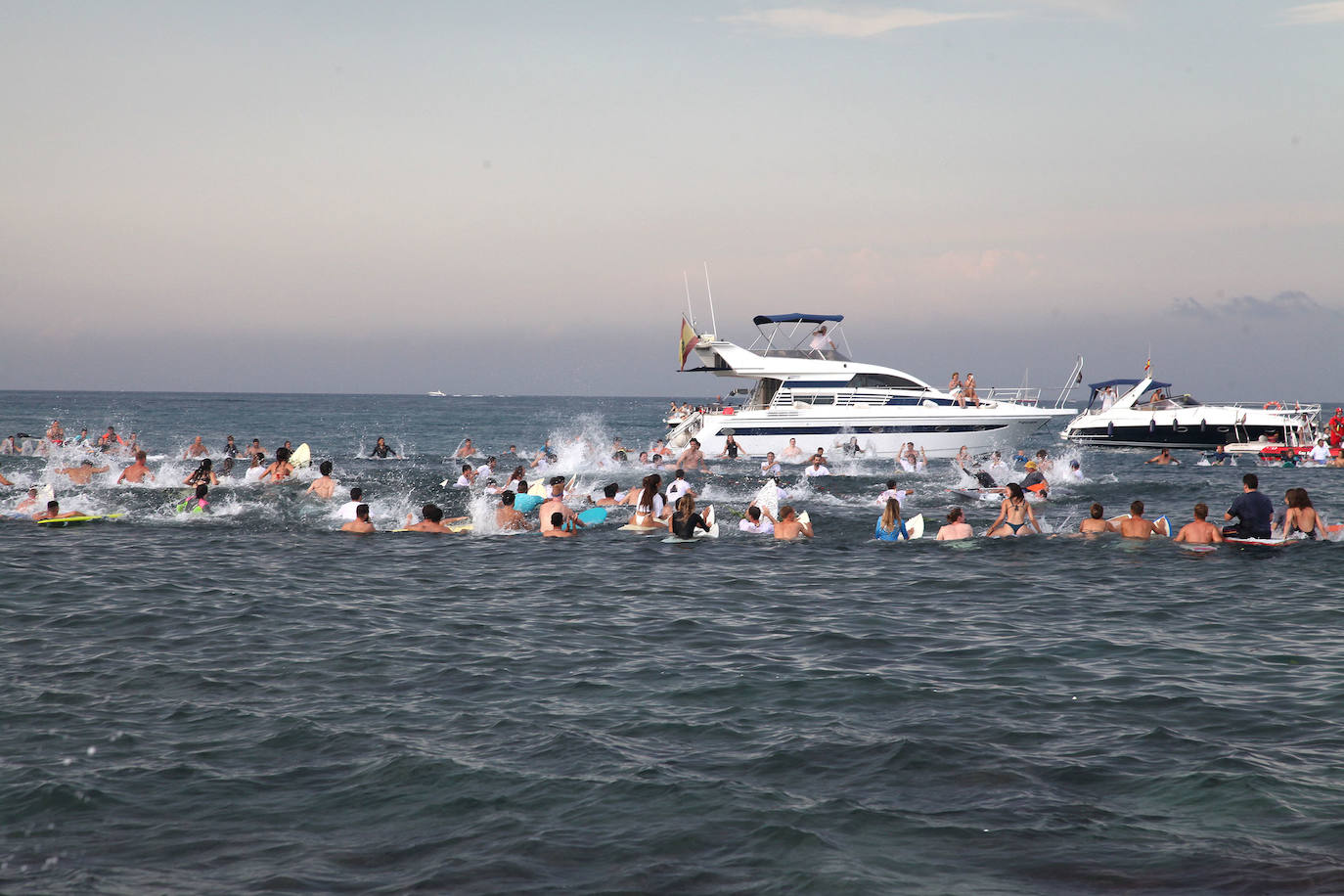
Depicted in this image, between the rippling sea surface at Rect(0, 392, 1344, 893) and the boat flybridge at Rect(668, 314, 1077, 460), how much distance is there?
61.5 ft

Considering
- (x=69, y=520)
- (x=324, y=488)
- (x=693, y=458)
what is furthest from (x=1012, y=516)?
(x=69, y=520)

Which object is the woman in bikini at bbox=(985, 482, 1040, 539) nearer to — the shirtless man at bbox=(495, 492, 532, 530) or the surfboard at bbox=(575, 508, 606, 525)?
the surfboard at bbox=(575, 508, 606, 525)

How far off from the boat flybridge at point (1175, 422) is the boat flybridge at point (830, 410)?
1220 centimetres

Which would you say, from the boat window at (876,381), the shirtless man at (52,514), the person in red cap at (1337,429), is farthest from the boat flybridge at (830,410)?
the shirtless man at (52,514)

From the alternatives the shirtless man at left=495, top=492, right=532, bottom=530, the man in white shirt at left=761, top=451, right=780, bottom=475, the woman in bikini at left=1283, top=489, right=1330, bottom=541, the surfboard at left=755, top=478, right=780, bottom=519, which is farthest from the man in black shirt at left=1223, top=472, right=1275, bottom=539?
the man in white shirt at left=761, top=451, right=780, bottom=475

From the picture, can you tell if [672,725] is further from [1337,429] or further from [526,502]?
[1337,429]

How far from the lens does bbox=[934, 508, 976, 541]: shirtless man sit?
17308 millimetres

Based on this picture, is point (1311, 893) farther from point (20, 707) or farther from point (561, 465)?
point (561, 465)

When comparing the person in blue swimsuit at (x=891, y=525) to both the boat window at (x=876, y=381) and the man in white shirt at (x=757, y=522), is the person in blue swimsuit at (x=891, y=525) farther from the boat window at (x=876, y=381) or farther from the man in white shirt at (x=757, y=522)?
the boat window at (x=876, y=381)

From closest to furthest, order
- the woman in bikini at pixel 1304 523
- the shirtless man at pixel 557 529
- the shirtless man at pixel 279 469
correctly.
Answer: the woman in bikini at pixel 1304 523 → the shirtless man at pixel 557 529 → the shirtless man at pixel 279 469

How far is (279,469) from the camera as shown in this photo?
24844 mm

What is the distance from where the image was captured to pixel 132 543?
17078mm

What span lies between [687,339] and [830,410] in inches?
229

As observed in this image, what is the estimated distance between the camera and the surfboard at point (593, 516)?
782 inches
